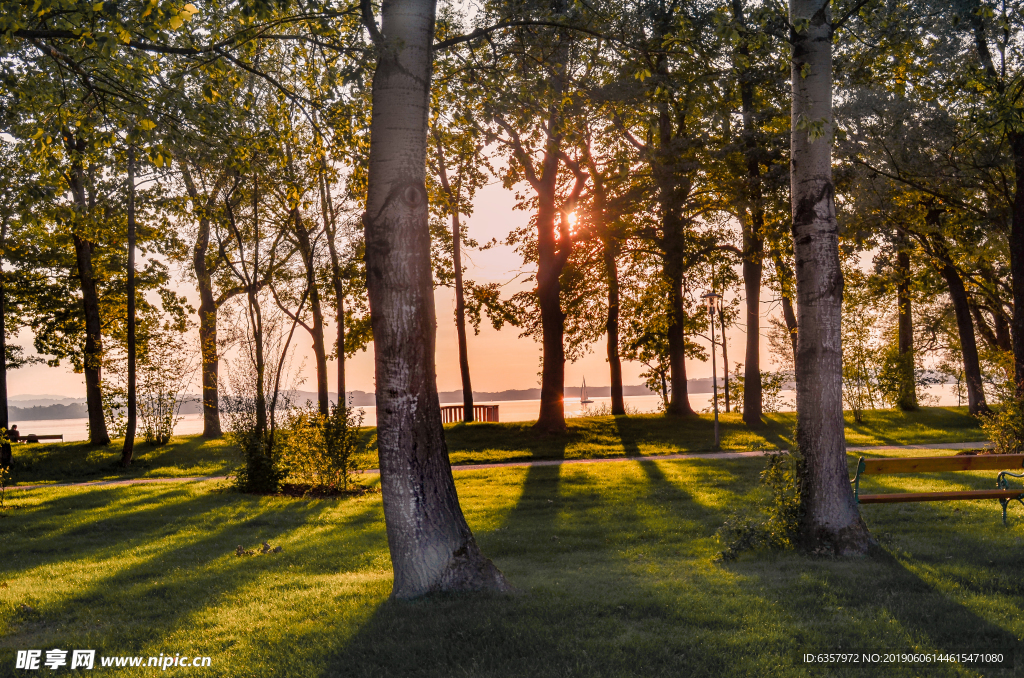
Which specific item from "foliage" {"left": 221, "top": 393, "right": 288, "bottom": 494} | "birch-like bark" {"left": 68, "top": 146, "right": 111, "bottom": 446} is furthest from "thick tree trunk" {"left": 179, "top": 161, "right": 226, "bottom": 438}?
"foliage" {"left": 221, "top": 393, "right": 288, "bottom": 494}

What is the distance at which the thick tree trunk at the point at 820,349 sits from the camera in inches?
268

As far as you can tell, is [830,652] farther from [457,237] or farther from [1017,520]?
[457,237]

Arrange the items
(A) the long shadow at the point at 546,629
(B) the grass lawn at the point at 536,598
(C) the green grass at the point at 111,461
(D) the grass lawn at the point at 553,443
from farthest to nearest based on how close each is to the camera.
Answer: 1. (D) the grass lawn at the point at 553,443
2. (C) the green grass at the point at 111,461
3. (B) the grass lawn at the point at 536,598
4. (A) the long shadow at the point at 546,629

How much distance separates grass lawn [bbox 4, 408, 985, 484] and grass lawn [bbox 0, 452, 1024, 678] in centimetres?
849

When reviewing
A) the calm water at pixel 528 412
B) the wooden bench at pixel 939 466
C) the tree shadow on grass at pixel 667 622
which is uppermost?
the wooden bench at pixel 939 466

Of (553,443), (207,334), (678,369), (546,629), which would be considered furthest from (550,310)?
(546,629)

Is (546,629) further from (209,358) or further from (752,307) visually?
(209,358)

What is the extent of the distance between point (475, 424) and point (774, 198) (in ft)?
41.8

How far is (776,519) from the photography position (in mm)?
7031

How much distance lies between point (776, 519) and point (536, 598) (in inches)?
118

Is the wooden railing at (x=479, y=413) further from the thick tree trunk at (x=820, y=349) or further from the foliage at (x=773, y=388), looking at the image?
the thick tree trunk at (x=820, y=349)

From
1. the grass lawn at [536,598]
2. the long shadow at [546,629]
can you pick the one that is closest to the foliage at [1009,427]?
the grass lawn at [536,598]

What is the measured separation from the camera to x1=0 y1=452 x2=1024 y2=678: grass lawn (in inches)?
168

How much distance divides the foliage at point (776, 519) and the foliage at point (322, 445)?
27.2 feet
